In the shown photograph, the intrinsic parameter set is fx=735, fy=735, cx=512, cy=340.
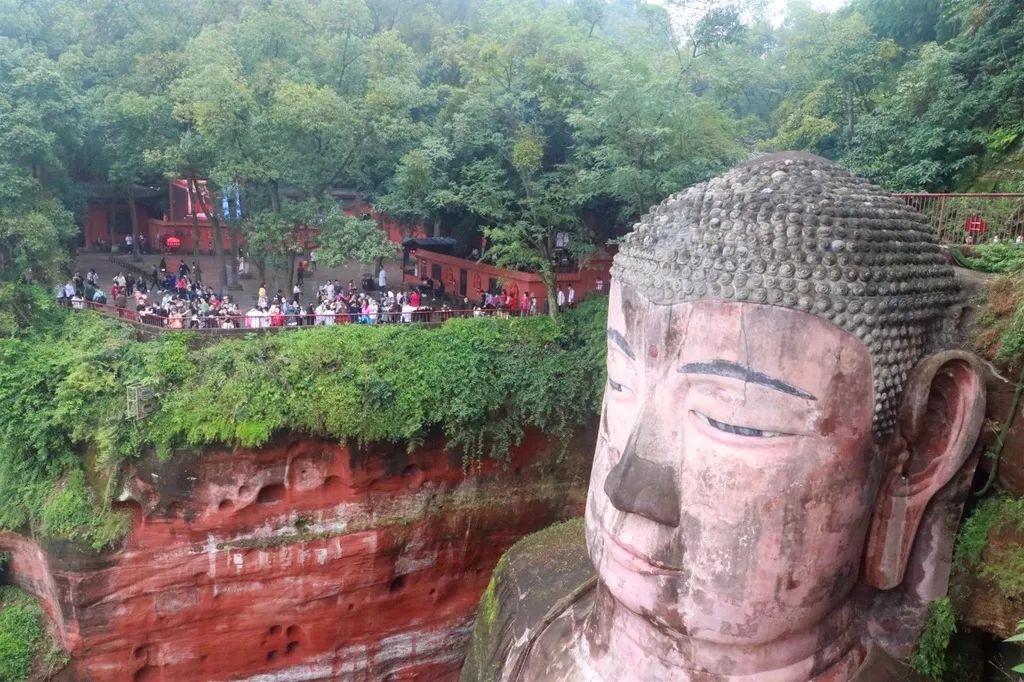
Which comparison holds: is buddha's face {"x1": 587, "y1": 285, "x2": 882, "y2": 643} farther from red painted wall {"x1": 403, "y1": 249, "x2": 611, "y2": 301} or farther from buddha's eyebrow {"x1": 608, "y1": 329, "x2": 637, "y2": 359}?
red painted wall {"x1": 403, "y1": 249, "x2": 611, "y2": 301}

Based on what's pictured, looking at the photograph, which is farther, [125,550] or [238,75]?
[238,75]

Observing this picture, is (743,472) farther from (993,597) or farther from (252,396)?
(252,396)

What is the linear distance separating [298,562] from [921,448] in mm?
10907

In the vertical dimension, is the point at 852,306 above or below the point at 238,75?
below

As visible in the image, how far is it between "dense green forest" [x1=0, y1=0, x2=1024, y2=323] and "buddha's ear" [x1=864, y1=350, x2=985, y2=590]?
31.5 feet

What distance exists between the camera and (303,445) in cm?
1270

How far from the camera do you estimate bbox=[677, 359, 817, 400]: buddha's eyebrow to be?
375 centimetres

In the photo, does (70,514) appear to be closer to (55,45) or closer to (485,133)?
(485,133)

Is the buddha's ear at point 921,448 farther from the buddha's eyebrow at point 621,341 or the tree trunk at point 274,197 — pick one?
the tree trunk at point 274,197

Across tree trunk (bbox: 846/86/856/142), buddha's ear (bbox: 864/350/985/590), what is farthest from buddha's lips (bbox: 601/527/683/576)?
tree trunk (bbox: 846/86/856/142)

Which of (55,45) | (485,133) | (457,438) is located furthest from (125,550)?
(55,45)

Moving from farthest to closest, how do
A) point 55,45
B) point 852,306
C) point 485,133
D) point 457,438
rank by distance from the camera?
point 55,45 < point 485,133 < point 457,438 < point 852,306

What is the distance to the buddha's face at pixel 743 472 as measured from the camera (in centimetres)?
378

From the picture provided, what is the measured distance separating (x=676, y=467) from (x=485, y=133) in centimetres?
1330
